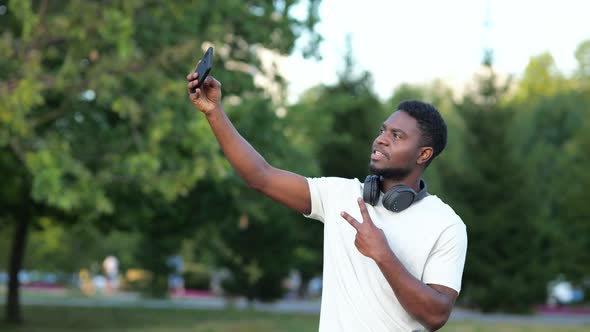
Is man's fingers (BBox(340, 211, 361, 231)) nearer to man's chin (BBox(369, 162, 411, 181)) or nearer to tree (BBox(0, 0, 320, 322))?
man's chin (BBox(369, 162, 411, 181))

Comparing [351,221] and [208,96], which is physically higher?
[208,96]

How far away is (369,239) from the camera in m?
2.78

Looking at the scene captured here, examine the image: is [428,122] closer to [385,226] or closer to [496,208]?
[385,226]

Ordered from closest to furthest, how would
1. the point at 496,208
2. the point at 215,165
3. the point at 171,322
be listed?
the point at 215,165, the point at 171,322, the point at 496,208

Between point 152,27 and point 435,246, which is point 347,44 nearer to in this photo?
point 152,27

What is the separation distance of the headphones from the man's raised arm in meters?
0.27

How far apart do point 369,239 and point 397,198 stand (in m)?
0.26

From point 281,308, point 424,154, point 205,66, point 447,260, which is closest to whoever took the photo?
point 447,260

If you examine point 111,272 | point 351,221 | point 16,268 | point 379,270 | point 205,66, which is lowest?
point 379,270

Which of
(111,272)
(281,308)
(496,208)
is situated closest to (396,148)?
(496,208)

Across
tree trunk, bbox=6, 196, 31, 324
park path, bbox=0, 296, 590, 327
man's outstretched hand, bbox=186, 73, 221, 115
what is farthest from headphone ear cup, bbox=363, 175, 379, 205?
park path, bbox=0, 296, 590, 327

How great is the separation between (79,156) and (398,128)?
12.4 meters

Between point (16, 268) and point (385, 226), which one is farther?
point (16, 268)

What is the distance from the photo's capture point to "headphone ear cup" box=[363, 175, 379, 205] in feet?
9.92
